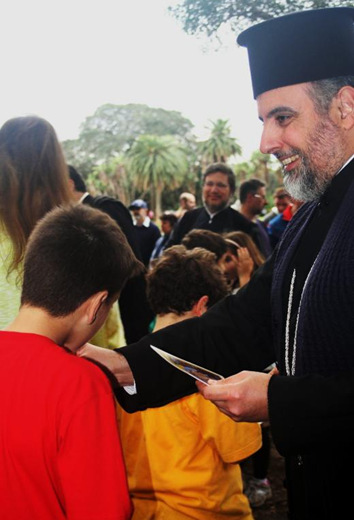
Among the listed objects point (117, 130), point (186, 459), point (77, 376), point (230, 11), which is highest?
point (117, 130)

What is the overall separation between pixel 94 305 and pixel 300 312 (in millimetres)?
620

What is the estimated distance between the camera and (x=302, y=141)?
186cm

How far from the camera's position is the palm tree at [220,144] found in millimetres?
66938

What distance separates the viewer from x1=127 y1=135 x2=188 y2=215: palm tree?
64625 mm

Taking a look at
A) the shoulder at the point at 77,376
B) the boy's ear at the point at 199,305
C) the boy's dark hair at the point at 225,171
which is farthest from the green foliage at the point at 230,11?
the shoulder at the point at 77,376

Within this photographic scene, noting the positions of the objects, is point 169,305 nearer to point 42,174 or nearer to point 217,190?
point 42,174

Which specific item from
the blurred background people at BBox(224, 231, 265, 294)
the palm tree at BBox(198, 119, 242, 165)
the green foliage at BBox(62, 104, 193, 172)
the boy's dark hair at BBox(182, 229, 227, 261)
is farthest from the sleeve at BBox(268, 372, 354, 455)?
the green foliage at BBox(62, 104, 193, 172)

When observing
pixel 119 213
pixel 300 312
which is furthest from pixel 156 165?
pixel 300 312

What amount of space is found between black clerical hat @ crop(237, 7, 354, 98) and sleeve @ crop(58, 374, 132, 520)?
4.10 feet

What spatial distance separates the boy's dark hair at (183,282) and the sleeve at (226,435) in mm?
556

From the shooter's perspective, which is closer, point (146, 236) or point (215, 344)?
point (215, 344)

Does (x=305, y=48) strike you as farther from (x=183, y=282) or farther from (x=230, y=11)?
(x=230, y=11)

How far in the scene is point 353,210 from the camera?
169 cm

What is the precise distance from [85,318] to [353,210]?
2.80 ft
